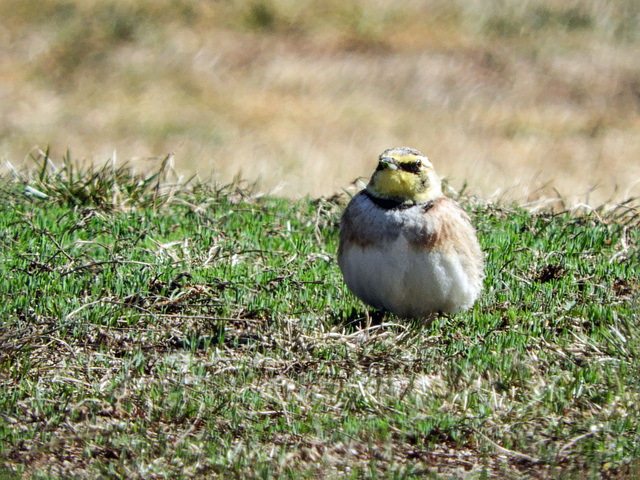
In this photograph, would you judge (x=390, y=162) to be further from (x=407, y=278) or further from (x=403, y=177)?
(x=407, y=278)

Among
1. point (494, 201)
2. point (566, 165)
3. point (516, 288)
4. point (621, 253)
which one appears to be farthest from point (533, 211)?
point (566, 165)

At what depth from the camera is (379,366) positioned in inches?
190

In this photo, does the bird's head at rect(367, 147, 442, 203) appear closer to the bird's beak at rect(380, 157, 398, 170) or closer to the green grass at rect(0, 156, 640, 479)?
the bird's beak at rect(380, 157, 398, 170)

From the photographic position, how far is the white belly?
4.94 meters

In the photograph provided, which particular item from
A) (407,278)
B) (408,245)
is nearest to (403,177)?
(408,245)

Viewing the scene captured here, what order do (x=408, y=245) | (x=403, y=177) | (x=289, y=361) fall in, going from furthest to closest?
(x=403, y=177)
(x=408, y=245)
(x=289, y=361)

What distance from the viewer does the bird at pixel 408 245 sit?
195 inches

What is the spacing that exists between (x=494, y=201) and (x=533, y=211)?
16.0 inches

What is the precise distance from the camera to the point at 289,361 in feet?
15.8

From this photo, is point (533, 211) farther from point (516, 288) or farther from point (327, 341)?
point (327, 341)

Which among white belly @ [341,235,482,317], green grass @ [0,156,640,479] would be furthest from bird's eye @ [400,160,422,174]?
green grass @ [0,156,640,479]

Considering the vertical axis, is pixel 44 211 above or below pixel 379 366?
above

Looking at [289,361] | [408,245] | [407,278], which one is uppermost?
[408,245]

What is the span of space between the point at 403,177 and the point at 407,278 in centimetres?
58
